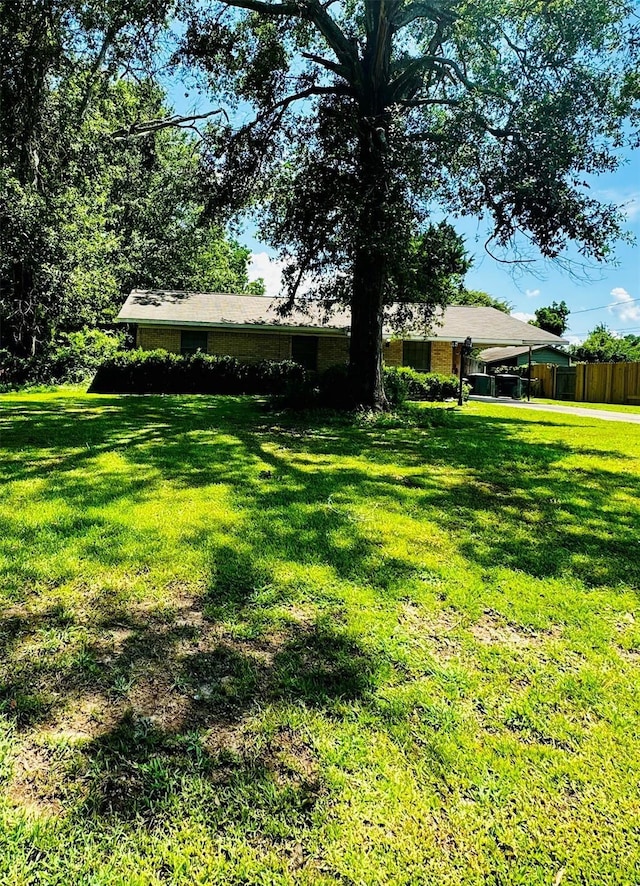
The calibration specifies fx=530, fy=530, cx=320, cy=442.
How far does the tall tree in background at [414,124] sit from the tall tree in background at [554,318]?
45026 mm

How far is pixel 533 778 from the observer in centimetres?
182

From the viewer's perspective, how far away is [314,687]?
2258 mm

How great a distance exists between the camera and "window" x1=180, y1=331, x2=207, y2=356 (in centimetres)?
1994

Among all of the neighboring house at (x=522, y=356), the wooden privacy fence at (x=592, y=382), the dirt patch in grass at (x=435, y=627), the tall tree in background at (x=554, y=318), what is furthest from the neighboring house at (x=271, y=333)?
the tall tree in background at (x=554, y=318)

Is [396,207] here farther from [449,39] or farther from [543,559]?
[543,559]

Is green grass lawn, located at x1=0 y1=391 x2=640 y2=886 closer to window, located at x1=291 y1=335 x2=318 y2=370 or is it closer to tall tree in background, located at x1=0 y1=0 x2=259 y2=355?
tall tree in background, located at x1=0 y1=0 x2=259 y2=355

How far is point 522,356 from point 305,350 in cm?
1879

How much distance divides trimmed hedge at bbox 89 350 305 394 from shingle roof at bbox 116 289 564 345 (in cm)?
216

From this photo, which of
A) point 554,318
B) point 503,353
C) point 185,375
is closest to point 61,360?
point 185,375

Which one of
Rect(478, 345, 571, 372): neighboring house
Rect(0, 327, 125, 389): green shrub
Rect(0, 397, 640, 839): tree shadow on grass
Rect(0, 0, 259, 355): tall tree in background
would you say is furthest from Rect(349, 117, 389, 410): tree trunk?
Rect(478, 345, 571, 372): neighboring house

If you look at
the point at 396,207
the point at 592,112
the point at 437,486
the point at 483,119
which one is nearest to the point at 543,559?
the point at 437,486

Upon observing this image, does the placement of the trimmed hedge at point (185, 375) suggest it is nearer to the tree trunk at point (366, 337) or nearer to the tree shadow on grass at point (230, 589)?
the tree trunk at point (366, 337)

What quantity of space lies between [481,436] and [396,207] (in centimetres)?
426

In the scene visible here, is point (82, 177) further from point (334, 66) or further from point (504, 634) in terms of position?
point (504, 634)
